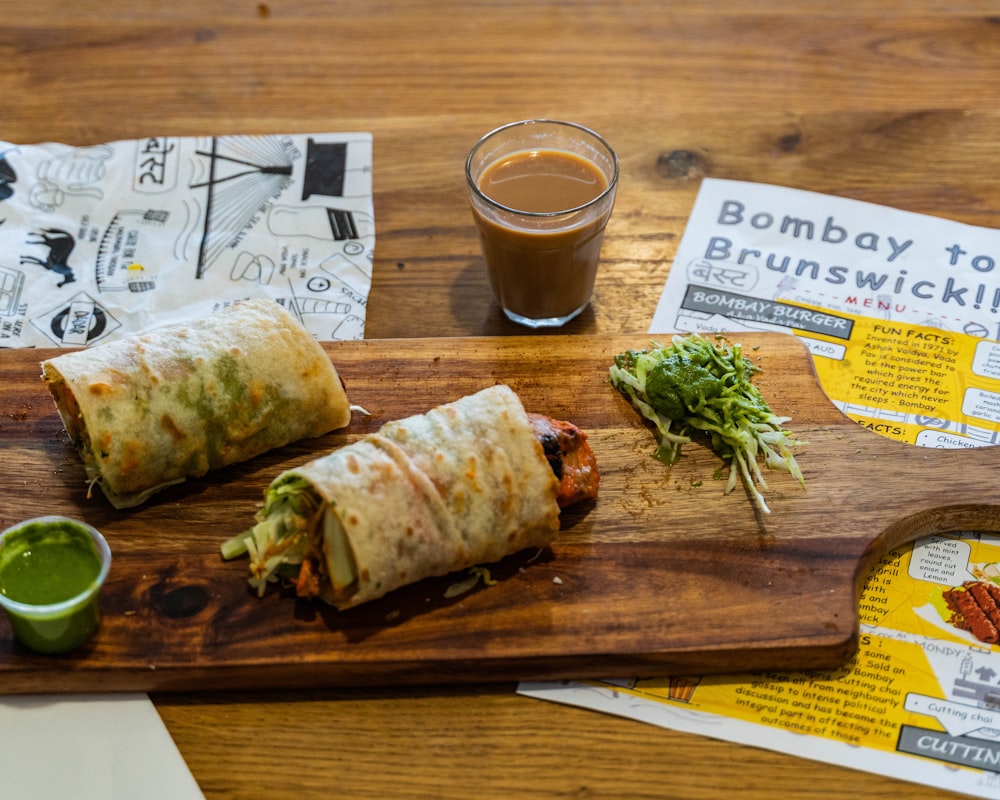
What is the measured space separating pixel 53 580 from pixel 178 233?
1.71 metres

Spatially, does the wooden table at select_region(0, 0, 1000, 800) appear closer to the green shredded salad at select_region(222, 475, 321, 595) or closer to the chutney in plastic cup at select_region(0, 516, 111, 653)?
the green shredded salad at select_region(222, 475, 321, 595)

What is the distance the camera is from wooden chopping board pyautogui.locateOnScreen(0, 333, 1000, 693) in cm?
256

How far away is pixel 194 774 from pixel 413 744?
1.77 ft

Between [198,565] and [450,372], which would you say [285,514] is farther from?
[450,372]

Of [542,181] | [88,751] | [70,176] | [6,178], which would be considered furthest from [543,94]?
[88,751]

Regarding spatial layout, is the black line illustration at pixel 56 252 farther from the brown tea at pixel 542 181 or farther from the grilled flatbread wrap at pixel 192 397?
the brown tea at pixel 542 181

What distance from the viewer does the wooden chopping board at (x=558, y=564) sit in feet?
8.40

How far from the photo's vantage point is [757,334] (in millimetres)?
3334

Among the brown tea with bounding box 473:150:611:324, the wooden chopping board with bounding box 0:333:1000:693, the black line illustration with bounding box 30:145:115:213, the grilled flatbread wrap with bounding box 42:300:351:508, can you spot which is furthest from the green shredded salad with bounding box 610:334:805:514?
the black line illustration with bounding box 30:145:115:213

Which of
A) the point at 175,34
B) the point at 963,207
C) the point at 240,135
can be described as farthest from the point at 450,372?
the point at 175,34

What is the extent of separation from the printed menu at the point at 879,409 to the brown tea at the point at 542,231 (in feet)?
1.41

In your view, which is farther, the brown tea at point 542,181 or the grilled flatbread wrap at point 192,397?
the brown tea at point 542,181

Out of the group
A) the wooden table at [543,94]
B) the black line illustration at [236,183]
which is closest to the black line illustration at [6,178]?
the wooden table at [543,94]

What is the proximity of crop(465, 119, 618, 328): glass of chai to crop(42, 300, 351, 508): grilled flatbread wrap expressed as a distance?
2.37 feet
